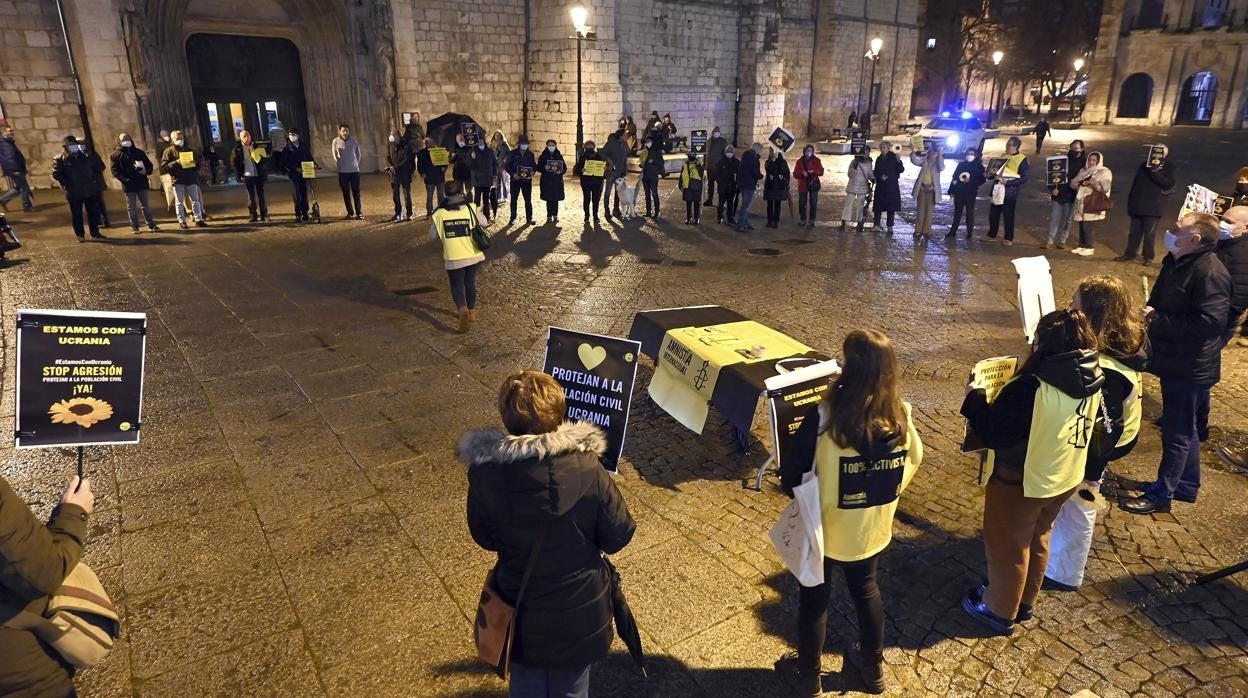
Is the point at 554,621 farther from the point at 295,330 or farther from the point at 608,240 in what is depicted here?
the point at 608,240

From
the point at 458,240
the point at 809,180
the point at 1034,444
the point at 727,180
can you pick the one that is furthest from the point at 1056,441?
the point at 727,180

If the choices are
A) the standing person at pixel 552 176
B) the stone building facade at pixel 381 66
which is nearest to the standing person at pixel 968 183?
the standing person at pixel 552 176

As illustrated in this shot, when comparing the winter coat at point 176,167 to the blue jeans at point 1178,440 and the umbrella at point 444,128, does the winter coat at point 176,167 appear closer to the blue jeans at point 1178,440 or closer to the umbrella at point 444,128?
the umbrella at point 444,128

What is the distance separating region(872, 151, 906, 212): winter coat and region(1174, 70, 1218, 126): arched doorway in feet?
140

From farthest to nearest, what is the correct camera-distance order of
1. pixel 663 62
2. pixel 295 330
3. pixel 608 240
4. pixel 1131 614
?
1. pixel 663 62
2. pixel 608 240
3. pixel 295 330
4. pixel 1131 614

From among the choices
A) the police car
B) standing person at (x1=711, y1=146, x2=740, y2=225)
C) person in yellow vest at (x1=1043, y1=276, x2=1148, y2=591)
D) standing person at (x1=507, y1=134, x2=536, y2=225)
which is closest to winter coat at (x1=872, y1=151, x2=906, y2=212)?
standing person at (x1=711, y1=146, x2=740, y2=225)

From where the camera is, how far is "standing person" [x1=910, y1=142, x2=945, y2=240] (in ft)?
42.1

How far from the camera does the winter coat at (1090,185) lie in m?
12.0

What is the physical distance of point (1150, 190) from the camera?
11.4 m

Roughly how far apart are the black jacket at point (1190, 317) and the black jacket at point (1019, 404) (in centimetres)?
180

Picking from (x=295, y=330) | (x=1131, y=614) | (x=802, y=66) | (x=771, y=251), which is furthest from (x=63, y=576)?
(x=802, y=66)

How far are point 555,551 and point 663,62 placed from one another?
2733cm

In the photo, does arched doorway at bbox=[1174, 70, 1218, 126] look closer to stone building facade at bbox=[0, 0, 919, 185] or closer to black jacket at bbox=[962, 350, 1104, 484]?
stone building facade at bbox=[0, 0, 919, 185]

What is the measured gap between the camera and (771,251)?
12773 mm
